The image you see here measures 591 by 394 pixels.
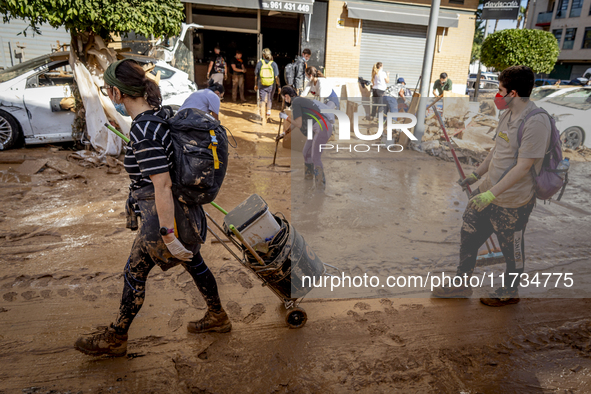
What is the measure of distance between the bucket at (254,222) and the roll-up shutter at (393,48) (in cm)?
1319

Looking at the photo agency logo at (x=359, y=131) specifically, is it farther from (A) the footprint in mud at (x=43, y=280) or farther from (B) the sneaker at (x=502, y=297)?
(A) the footprint in mud at (x=43, y=280)

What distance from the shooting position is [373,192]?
4.43 meters

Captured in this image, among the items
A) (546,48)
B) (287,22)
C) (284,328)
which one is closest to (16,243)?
(284,328)

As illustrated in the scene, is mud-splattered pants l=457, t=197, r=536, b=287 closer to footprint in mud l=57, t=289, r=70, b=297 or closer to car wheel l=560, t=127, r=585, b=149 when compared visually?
car wheel l=560, t=127, r=585, b=149

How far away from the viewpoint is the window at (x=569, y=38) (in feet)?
116

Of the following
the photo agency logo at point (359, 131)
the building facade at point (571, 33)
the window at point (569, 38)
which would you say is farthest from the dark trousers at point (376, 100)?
the window at point (569, 38)

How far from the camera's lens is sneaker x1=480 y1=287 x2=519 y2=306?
352 centimetres

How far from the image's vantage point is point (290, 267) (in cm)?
290

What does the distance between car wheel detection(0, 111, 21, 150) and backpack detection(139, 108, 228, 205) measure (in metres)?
6.87

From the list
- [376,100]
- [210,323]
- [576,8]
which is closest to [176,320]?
[210,323]

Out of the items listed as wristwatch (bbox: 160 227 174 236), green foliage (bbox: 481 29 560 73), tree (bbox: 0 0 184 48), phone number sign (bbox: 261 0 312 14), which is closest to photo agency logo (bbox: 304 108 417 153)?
wristwatch (bbox: 160 227 174 236)

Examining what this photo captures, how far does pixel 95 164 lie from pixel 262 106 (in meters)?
4.76

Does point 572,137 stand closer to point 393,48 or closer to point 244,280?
point 244,280

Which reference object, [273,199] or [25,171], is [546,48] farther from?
[25,171]
